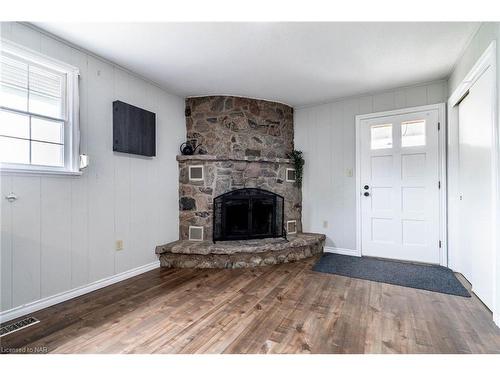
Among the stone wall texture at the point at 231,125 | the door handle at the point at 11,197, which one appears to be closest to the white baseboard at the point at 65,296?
the door handle at the point at 11,197

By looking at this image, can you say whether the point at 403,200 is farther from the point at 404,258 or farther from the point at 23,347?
the point at 23,347

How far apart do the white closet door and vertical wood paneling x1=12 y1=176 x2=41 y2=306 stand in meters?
3.66

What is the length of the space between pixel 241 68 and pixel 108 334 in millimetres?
2700

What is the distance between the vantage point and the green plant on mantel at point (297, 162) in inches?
152

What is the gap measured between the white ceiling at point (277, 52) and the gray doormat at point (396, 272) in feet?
7.71

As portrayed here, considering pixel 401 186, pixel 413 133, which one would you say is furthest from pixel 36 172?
pixel 413 133

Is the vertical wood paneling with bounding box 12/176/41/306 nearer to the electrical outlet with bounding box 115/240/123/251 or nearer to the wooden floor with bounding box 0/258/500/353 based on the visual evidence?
the wooden floor with bounding box 0/258/500/353

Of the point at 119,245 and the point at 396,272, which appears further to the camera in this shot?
the point at 396,272

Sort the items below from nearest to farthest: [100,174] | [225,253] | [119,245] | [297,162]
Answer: [100,174] → [119,245] → [225,253] → [297,162]

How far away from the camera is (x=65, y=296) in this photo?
2.17m

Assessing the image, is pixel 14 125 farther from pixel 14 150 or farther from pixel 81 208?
pixel 81 208

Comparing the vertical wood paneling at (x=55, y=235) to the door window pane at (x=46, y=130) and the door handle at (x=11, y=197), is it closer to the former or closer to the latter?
the door handle at (x=11, y=197)

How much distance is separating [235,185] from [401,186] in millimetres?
2292
